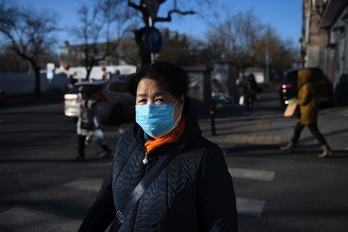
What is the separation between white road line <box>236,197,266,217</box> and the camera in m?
4.54

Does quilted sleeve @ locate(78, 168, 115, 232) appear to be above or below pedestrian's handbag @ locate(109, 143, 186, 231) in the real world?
below

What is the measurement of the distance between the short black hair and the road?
2640 millimetres

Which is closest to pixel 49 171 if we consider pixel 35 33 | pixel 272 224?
pixel 272 224

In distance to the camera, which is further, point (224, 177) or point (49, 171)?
point (49, 171)

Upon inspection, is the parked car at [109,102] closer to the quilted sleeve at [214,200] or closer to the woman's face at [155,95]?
the woman's face at [155,95]

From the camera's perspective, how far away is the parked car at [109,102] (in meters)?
13.4

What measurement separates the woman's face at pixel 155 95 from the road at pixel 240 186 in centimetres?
258

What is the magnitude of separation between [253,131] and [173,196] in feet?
30.8

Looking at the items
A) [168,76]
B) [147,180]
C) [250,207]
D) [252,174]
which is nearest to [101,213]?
[147,180]

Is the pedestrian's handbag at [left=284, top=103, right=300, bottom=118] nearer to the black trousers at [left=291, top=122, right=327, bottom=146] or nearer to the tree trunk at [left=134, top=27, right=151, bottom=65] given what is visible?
the black trousers at [left=291, top=122, right=327, bottom=146]

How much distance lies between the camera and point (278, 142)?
8984mm

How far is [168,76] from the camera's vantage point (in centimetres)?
197

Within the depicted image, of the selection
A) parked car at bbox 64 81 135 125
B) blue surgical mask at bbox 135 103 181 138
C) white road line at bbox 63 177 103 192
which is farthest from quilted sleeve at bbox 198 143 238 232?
parked car at bbox 64 81 135 125

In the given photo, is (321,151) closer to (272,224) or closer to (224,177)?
(272,224)
